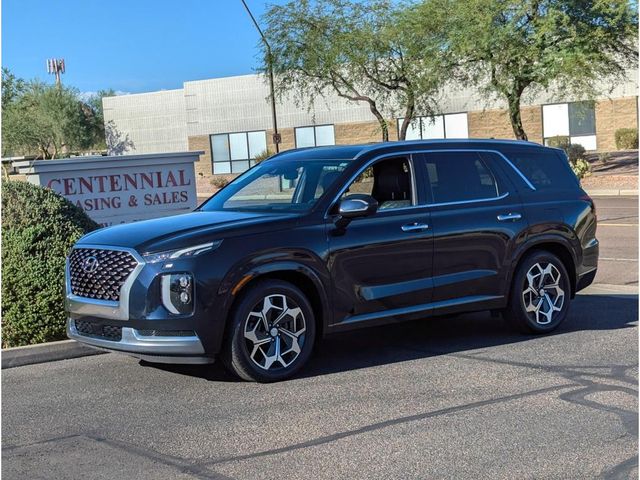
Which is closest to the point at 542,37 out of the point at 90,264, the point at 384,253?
the point at 384,253

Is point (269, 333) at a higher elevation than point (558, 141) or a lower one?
lower

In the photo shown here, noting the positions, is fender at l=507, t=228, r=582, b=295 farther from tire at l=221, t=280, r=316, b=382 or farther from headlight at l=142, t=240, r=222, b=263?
headlight at l=142, t=240, r=222, b=263

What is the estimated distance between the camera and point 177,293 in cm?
641

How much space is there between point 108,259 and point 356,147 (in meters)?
2.49

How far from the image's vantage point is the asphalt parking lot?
498cm

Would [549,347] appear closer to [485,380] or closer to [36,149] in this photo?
[485,380]

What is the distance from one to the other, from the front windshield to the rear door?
980 millimetres

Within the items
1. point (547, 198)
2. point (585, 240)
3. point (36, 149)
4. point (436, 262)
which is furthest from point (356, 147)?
point (36, 149)

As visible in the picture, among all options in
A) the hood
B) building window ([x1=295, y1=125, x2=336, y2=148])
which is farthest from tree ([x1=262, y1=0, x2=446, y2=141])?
the hood

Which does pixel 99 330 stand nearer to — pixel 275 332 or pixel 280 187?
pixel 275 332

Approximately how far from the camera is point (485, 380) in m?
6.76

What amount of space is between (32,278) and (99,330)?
1642mm

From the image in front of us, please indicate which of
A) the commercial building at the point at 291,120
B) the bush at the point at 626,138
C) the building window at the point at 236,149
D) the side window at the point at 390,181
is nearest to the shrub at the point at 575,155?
the commercial building at the point at 291,120

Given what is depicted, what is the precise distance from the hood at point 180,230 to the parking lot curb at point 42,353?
4.20 feet
